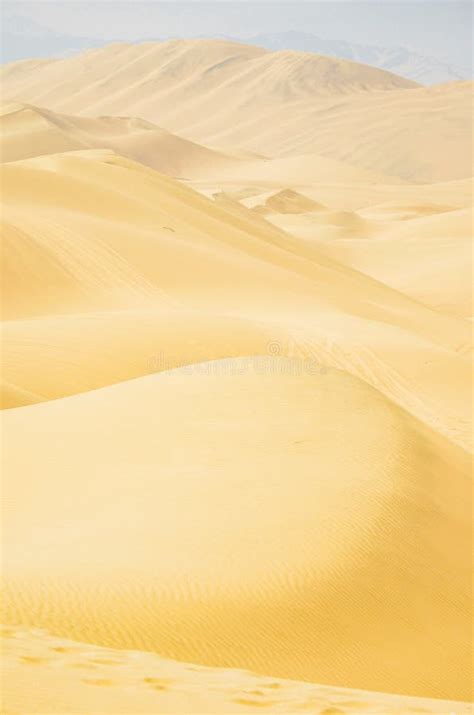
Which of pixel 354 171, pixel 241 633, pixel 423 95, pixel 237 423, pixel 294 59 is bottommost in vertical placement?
pixel 241 633

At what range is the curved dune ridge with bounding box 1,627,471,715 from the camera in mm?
3387

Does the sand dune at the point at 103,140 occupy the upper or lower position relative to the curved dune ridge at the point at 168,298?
upper

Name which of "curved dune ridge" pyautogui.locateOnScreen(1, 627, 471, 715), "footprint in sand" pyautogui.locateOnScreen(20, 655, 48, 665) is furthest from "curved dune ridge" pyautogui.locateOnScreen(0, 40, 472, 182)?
"footprint in sand" pyautogui.locateOnScreen(20, 655, 48, 665)

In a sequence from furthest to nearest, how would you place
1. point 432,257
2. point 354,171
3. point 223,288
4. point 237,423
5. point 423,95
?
point 423,95
point 354,171
point 432,257
point 223,288
point 237,423

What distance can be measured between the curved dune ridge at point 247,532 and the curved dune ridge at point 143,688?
1.17 feet

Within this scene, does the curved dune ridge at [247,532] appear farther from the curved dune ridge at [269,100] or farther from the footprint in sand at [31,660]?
the curved dune ridge at [269,100]

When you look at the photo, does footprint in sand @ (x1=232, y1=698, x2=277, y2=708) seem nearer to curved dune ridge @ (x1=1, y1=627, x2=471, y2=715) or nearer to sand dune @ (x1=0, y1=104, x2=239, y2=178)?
curved dune ridge @ (x1=1, y1=627, x2=471, y2=715)

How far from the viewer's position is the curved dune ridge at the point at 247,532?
4.77 metres

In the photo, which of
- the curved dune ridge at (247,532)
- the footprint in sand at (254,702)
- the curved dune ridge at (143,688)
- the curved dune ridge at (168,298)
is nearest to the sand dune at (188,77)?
the curved dune ridge at (168,298)

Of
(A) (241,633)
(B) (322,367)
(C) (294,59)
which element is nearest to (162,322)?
(B) (322,367)

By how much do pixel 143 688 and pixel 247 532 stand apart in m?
2.12

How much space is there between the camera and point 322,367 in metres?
9.70

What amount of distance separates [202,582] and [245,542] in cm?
58

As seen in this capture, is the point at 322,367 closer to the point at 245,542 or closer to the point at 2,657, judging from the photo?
the point at 245,542
